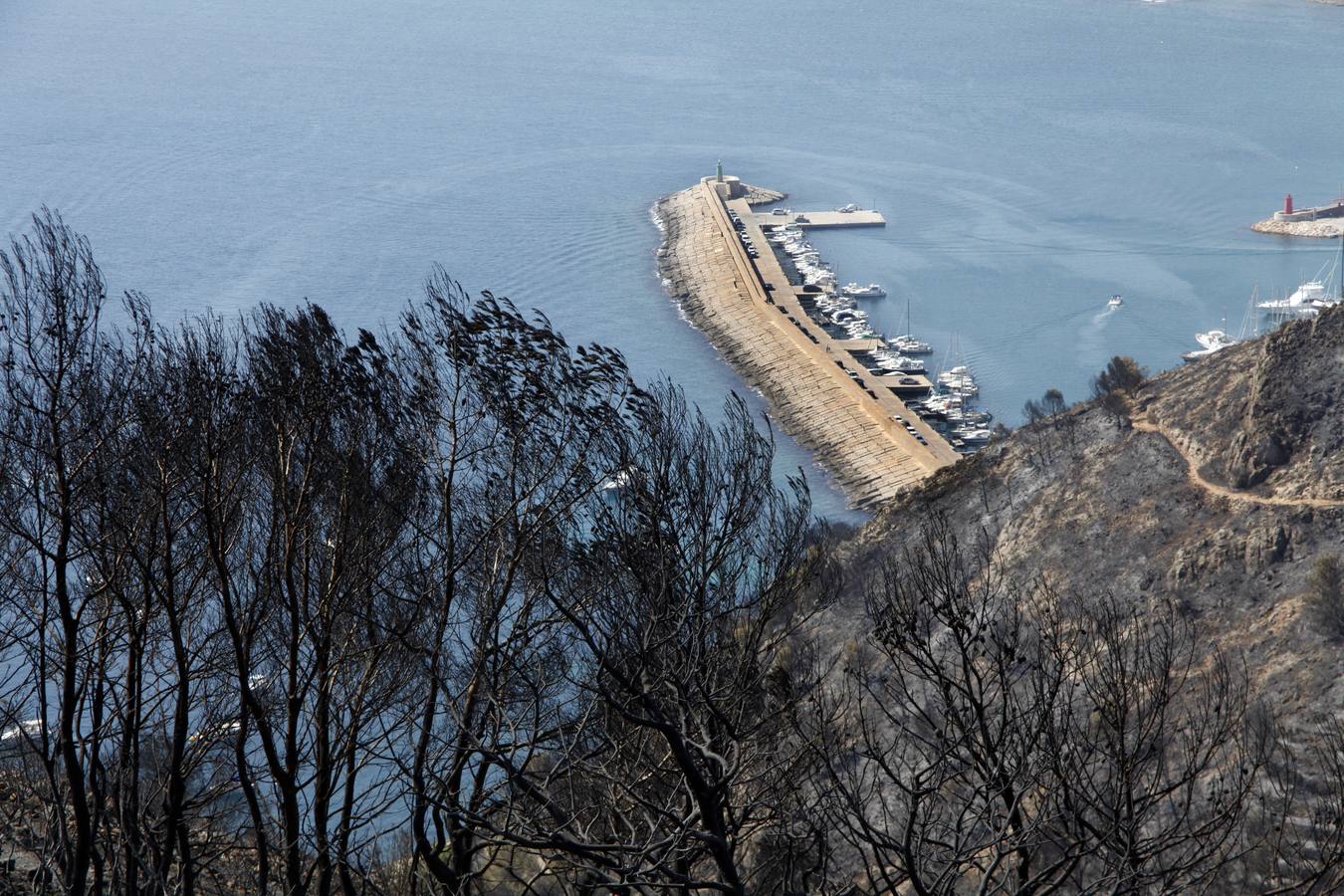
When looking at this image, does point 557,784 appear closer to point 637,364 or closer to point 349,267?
point 637,364

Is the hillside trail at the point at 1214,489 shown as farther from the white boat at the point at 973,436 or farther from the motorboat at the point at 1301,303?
the motorboat at the point at 1301,303

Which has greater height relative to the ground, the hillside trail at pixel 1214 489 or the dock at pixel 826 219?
the dock at pixel 826 219

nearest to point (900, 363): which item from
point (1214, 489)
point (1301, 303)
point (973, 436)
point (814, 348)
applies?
point (814, 348)

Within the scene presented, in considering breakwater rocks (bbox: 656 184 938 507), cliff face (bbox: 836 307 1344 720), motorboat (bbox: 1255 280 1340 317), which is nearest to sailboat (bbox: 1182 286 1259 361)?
motorboat (bbox: 1255 280 1340 317)

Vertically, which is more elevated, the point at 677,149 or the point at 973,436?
the point at 677,149

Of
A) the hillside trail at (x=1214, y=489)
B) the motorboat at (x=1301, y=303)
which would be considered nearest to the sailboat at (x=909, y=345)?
the motorboat at (x=1301, y=303)

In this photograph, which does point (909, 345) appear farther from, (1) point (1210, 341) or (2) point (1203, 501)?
(2) point (1203, 501)
